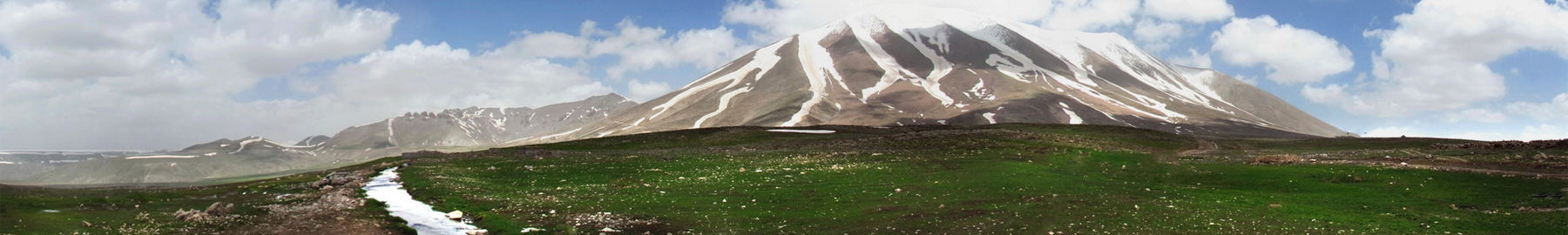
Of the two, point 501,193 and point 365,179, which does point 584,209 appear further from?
point 365,179

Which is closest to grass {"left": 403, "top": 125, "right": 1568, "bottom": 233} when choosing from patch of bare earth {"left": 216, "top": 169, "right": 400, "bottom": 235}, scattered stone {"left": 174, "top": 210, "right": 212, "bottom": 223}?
patch of bare earth {"left": 216, "top": 169, "right": 400, "bottom": 235}

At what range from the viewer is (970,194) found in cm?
4100

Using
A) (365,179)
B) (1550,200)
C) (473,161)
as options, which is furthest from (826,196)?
(473,161)

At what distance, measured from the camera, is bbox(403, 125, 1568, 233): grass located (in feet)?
103

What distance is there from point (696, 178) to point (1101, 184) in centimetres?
2264

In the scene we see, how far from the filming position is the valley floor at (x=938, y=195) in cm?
3148

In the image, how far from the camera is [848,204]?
125 ft

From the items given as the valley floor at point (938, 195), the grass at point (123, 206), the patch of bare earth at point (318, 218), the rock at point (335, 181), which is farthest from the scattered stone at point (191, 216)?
the rock at point (335, 181)

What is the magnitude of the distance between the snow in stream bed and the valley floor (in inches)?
33.8

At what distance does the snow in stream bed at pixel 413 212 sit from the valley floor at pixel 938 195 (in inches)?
33.8

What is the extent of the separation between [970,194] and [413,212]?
2591 cm

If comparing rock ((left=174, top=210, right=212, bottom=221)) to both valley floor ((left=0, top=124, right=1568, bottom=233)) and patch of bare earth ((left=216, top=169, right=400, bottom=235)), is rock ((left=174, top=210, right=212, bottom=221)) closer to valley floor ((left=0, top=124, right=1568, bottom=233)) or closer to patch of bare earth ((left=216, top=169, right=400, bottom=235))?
valley floor ((left=0, top=124, right=1568, bottom=233))

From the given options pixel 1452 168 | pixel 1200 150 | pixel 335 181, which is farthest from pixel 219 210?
pixel 1200 150

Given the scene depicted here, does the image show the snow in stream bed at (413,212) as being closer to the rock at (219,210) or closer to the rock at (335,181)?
the rock at (335,181)
